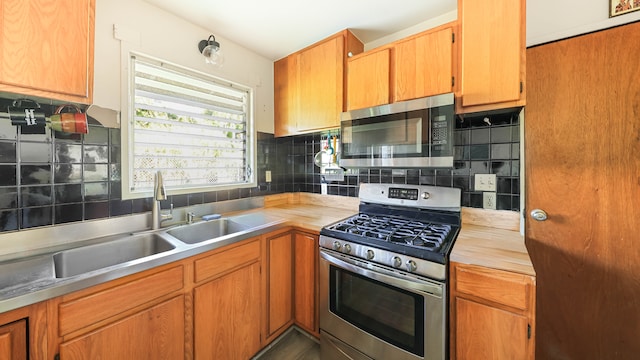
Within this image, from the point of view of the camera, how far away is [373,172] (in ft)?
6.73

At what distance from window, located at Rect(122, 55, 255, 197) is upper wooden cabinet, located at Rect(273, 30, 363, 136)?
1.13 feet

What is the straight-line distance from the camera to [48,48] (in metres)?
0.99

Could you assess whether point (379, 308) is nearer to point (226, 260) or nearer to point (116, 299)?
point (226, 260)

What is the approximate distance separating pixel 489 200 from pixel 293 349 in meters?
1.69

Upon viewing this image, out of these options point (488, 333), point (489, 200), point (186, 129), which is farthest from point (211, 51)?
point (488, 333)

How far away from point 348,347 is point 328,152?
1.57 metres

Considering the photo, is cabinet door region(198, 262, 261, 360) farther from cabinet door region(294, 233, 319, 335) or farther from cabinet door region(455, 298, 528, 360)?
cabinet door region(455, 298, 528, 360)

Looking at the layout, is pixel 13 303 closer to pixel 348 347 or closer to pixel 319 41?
pixel 348 347

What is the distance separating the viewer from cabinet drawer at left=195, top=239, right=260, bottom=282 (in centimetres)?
126

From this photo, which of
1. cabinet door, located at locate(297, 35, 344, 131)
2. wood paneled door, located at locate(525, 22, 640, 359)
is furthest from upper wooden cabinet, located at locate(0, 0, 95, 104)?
wood paneled door, located at locate(525, 22, 640, 359)

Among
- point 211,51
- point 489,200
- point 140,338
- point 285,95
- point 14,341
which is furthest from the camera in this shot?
point 285,95

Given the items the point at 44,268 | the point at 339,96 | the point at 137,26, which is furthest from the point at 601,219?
the point at 137,26

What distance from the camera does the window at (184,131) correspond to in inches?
60.6

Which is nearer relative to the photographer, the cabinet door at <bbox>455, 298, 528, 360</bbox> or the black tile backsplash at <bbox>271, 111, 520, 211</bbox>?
the cabinet door at <bbox>455, 298, 528, 360</bbox>
